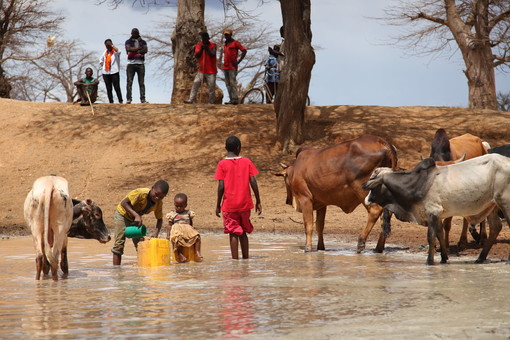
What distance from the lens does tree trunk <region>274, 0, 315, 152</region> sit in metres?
19.6

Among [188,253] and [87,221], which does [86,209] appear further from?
[188,253]

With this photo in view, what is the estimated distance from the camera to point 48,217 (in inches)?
328

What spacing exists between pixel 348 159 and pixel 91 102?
44.1ft

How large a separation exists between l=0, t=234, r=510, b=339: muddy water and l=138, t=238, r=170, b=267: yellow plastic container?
0.16m

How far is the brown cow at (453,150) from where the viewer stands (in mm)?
11289

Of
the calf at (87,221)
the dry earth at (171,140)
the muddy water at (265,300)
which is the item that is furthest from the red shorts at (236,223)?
the dry earth at (171,140)

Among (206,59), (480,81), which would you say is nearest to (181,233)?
(206,59)

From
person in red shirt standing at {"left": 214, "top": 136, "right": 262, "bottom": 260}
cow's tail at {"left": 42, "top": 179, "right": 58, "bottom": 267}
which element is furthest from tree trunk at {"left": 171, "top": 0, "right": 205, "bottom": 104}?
cow's tail at {"left": 42, "top": 179, "right": 58, "bottom": 267}

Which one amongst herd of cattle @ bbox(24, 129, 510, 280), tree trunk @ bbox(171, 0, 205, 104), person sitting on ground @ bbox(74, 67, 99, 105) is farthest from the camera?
tree trunk @ bbox(171, 0, 205, 104)

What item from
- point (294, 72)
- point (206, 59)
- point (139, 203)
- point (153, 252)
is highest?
point (206, 59)

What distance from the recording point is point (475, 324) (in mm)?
5344

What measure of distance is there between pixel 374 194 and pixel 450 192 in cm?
109

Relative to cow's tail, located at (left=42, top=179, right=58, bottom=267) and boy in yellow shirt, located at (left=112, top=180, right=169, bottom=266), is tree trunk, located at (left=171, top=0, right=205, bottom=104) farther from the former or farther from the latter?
cow's tail, located at (left=42, top=179, right=58, bottom=267)

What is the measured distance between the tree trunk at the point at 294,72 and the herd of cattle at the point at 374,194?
24.5 feet
